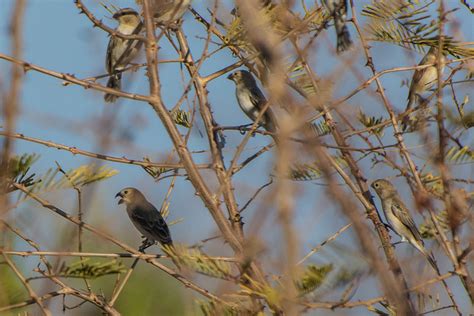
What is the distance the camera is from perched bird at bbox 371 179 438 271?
17.0 feet

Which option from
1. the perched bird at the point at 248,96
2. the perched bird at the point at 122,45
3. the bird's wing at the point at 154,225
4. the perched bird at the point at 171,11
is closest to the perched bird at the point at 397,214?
the perched bird at the point at 248,96

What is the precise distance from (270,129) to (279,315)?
7.81ft

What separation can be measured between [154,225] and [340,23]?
2642 mm

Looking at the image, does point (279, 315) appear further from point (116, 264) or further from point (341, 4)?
point (341, 4)

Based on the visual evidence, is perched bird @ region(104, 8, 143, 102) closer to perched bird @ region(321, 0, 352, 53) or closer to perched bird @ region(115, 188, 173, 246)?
perched bird @ region(115, 188, 173, 246)

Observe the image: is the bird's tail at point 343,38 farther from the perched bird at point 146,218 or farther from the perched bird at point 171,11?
the perched bird at point 146,218

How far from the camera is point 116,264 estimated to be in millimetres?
2186

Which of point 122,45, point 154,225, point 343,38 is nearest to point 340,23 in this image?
point 343,38

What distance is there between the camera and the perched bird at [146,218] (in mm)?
5203

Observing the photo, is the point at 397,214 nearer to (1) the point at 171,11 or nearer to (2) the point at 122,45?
(2) the point at 122,45

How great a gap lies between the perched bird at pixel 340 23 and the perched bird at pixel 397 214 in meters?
2.10

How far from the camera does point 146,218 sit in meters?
5.67

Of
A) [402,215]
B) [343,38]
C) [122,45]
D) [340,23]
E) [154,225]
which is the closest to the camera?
[343,38]

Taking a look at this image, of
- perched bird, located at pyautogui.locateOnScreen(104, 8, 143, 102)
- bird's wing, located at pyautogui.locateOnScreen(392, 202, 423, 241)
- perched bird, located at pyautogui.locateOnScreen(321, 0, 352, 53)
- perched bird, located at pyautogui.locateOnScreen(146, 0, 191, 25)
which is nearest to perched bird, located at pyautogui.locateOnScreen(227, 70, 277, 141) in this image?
perched bird, located at pyautogui.locateOnScreen(104, 8, 143, 102)
